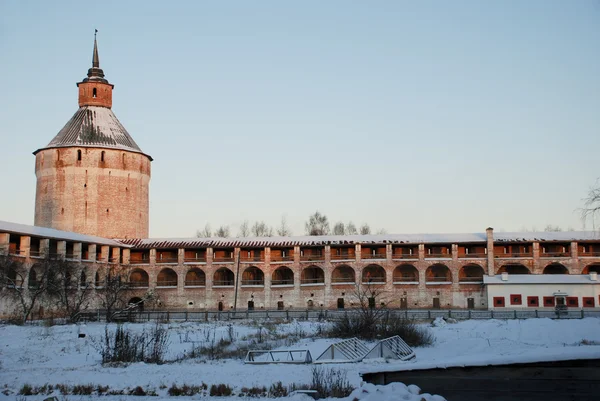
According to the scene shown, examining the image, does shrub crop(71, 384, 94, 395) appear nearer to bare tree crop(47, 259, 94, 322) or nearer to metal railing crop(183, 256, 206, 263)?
bare tree crop(47, 259, 94, 322)

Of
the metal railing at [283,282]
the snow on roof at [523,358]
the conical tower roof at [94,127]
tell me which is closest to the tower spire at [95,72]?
the conical tower roof at [94,127]

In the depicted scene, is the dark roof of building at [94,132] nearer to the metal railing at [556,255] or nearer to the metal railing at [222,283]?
the metal railing at [222,283]

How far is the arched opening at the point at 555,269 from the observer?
5372 cm

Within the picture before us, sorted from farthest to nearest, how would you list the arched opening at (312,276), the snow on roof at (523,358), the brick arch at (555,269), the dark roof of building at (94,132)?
the dark roof of building at (94,132) → the arched opening at (312,276) → the brick arch at (555,269) → the snow on roof at (523,358)

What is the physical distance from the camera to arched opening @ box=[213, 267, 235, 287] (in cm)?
5557

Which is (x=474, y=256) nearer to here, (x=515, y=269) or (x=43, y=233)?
(x=515, y=269)

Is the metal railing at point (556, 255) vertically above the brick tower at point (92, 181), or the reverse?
the brick tower at point (92, 181)

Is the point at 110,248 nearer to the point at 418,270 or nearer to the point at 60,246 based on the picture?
the point at 60,246

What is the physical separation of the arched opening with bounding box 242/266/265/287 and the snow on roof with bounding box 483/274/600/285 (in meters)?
17.8

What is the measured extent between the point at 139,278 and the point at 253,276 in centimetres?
945

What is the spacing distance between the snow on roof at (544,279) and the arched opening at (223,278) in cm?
1997

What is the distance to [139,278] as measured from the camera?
57.1 meters

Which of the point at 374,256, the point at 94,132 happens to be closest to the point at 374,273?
the point at 374,256

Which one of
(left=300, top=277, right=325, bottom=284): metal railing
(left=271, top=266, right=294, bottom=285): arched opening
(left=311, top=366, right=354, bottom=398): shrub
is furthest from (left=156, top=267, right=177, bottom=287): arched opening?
(left=311, top=366, right=354, bottom=398): shrub
